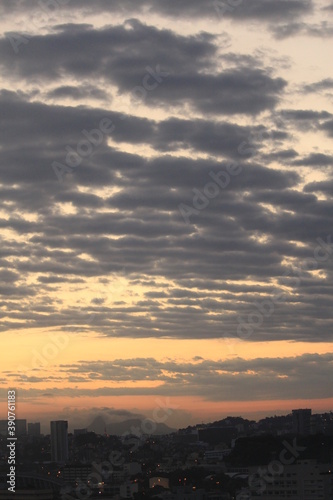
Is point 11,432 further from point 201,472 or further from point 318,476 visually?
point 201,472

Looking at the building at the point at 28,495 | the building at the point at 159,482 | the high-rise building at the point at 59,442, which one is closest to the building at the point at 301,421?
the high-rise building at the point at 59,442

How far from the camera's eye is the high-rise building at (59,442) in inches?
4692

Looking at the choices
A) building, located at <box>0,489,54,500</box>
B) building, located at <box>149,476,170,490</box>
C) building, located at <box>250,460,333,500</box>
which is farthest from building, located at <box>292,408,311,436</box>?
building, located at <box>0,489,54,500</box>

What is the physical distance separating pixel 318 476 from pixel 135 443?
10021cm

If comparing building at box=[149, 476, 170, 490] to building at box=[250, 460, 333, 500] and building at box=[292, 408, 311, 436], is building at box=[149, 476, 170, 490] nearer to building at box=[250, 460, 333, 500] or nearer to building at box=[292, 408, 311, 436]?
building at box=[250, 460, 333, 500]

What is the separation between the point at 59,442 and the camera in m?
122

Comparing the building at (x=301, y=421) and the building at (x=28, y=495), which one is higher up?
the building at (x=301, y=421)

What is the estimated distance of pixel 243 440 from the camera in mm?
100250

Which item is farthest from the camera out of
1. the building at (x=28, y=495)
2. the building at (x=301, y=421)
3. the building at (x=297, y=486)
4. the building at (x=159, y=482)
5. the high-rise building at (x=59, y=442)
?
the building at (x=301, y=421)

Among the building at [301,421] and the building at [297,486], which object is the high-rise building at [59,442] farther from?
the building at [297,486]

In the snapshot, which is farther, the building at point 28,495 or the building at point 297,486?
the building at point 297,486

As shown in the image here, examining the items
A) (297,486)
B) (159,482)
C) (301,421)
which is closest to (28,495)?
(297,486)

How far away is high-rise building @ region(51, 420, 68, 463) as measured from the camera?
119 m

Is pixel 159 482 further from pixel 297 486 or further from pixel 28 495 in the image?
pixel 28 495
